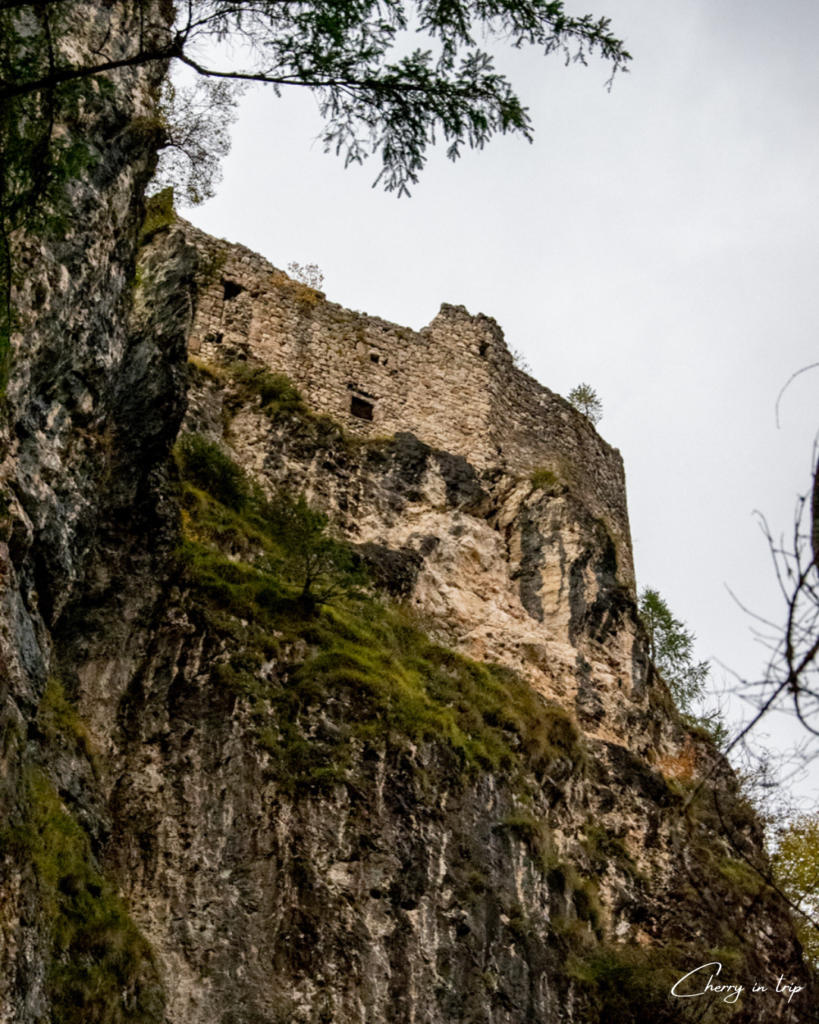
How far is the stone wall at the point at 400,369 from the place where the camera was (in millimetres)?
16828

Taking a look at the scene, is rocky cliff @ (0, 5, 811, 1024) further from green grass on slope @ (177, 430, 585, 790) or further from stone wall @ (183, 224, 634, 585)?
stone wall @ (183, 224, 634, 585)

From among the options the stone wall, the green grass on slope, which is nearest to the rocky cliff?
the green grass on slope

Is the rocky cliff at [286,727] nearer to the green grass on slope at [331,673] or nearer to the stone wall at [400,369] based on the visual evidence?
the green grass on slope at [331,673]

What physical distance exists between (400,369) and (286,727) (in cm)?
870

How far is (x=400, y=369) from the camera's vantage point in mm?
18094

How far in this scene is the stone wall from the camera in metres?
16.8

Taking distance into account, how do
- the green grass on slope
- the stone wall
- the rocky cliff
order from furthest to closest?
the stone wall, the green grass on slope, the rocky cliff

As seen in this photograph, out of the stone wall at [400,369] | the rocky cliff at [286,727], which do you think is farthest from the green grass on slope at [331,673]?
the stone wall at [400,369]

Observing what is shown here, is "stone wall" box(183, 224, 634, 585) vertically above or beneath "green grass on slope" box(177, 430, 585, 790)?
above

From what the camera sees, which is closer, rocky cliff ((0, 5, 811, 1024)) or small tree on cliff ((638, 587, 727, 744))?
rocky cliff ((0, 5, 811, 1024))

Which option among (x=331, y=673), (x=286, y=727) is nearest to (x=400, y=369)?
(x=331, y=673)

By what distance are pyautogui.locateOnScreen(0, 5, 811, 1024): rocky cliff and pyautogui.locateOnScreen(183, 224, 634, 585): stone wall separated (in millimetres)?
584

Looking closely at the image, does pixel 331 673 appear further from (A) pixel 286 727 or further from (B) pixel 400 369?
(B) pixel 400 369

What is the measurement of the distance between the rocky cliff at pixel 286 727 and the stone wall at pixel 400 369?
0.58 metres
